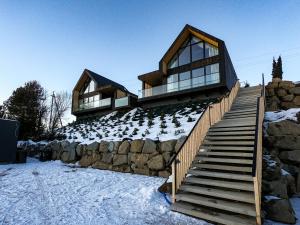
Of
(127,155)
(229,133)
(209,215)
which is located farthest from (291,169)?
(127,155)

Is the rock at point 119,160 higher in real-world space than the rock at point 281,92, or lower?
lower

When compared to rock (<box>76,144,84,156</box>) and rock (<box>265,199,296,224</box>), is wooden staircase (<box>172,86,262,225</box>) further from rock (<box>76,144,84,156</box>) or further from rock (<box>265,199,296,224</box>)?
rock (<box>76,144,84,156</box>)

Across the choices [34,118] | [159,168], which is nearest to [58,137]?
[34,118]

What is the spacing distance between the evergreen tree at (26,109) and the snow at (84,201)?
16.6 m

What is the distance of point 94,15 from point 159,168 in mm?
A: 11606

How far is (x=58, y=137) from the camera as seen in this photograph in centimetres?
1795

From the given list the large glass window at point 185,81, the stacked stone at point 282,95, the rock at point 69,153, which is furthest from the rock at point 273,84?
the rock at point 69,153

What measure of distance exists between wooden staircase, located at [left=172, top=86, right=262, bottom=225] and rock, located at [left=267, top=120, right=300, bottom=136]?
4.99 ft

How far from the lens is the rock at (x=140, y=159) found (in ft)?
33.8

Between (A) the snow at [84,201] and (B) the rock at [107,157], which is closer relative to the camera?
(A) the snow at [84,201]

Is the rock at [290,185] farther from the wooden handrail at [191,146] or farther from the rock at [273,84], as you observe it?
the rock at [273,84]

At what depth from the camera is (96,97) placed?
2881 centimetres

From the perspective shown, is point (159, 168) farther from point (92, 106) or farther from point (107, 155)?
point (92, 106)

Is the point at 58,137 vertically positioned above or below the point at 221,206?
above
